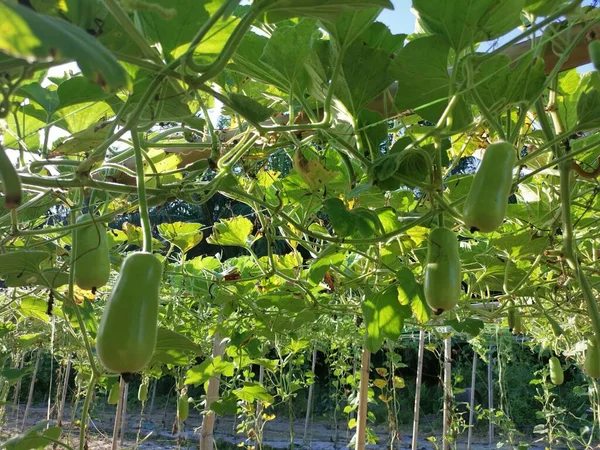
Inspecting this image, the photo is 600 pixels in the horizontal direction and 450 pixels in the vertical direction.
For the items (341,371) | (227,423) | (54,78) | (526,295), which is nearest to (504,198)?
(54,78)

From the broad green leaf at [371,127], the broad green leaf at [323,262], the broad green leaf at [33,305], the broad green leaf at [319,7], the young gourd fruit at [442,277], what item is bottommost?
the broad green leaf at [33,305]

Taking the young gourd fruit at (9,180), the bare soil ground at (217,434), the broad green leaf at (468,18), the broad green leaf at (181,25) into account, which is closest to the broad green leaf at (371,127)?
the broad green leaf at (468,18)

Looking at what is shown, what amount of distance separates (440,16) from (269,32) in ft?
0.73

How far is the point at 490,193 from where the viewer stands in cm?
56

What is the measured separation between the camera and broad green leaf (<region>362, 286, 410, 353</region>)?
3.46 feet

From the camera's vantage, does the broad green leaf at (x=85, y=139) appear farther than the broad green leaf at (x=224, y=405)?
No

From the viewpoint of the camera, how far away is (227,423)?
301 inches

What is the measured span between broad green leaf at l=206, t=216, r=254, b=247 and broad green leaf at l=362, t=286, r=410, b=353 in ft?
1.02

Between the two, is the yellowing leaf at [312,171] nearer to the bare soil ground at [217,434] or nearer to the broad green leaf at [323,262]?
the broad green leaf at [323,262]

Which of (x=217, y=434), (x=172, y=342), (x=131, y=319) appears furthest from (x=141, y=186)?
(x=217, y=434)

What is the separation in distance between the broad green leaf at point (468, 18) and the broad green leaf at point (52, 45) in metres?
0.36

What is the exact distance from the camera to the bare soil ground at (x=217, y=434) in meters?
6.12

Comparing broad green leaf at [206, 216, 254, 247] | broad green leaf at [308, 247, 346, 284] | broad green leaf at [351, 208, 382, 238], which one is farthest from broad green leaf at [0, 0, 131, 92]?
broad green leaf at [206, 216, 254, 247]

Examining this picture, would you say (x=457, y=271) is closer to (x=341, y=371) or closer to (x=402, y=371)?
(x=341, y=371)
